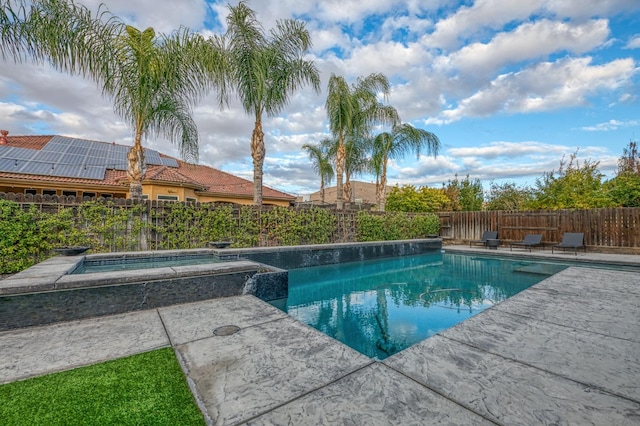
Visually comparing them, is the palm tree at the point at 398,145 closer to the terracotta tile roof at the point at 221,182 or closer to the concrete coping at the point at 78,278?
the terracotta tile roof at the point at 221,182

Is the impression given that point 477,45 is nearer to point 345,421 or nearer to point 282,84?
point 282,84

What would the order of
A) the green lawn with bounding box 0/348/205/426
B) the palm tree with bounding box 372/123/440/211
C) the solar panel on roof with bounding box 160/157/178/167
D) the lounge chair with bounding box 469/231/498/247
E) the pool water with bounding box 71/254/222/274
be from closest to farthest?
1. the green lawn with bounding box 0/348/205/426
2. the pool water with bounding box 71/254/222/274
3. the lounge chair with bounding box 469/231/498/247
4. the palm tree with bounding box 372/123/440/211
5. the solar panel on roof with bounding box 160/157/178/167

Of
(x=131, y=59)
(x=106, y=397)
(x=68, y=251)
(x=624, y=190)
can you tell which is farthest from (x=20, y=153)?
(x=624, y=190)

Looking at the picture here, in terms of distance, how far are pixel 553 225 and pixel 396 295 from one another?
11.3m

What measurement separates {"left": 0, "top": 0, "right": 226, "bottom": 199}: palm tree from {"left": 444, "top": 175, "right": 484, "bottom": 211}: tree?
19.1m

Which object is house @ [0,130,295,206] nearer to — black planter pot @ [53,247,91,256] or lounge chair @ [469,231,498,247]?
black planter pot @ [53,247,91,256]

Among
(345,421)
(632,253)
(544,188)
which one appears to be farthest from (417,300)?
(544,188)

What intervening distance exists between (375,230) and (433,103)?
869cm

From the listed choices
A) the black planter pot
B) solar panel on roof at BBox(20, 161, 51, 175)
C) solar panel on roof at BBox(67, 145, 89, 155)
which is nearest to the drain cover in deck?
the black planter pot

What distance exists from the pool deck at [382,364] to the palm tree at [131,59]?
20.3 ft

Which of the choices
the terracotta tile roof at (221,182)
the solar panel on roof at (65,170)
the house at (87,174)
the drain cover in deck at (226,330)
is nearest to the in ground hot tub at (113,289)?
the drain cover in deck at (226,330)

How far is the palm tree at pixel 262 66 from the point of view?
9258 mm

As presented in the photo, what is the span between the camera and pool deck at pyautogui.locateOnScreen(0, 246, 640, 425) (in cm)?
Result: 164

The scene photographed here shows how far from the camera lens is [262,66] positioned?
9250 millimetres
